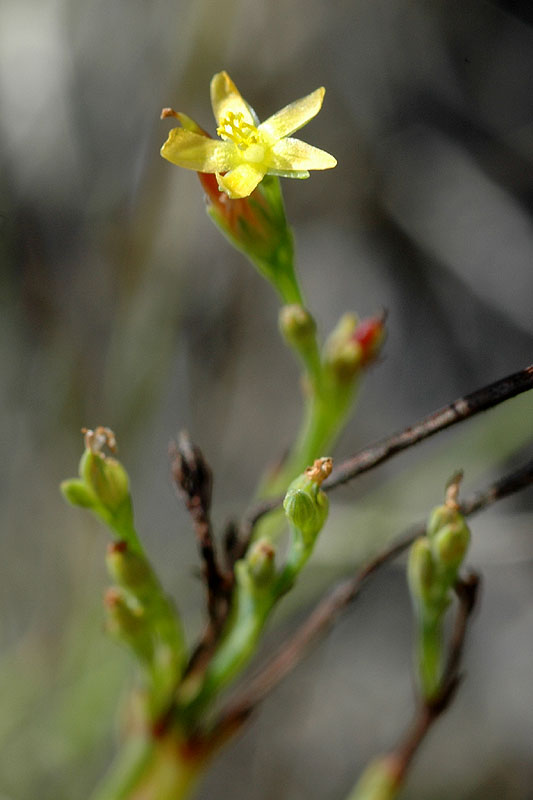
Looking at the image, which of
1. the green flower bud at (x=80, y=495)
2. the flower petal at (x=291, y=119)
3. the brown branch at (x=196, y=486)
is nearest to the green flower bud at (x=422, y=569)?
the brown branch at (x=196, y=486)

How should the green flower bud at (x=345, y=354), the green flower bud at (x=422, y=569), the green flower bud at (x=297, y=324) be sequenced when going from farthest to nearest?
the green flower bud at (x=345, y=354) → the green flower bud at (x=297, y=324) → the green flower bud at (x=422, y=569)

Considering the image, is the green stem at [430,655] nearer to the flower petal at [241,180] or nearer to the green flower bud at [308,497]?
the green flower bud at [308,497]

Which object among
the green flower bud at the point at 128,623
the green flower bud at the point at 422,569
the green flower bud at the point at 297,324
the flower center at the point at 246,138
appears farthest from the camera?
the green flower bud at the point at 297,324

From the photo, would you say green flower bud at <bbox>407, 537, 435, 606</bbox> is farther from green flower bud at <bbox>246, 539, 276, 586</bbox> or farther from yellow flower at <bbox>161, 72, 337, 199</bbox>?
yellow flower at <bbox>161, 72, 337, 199</bbox>

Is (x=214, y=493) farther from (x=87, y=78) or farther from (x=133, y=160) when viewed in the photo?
(x=87, y=78)

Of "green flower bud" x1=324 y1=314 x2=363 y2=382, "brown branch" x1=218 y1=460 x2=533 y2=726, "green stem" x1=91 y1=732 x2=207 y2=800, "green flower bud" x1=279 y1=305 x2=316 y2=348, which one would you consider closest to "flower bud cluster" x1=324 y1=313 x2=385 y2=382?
"green flower bud" x1=324 y1=314 x2=363 y2=382

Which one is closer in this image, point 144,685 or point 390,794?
point 144,685

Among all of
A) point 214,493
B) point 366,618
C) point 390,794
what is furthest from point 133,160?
point 390,794

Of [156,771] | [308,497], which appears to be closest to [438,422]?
[308,497]
